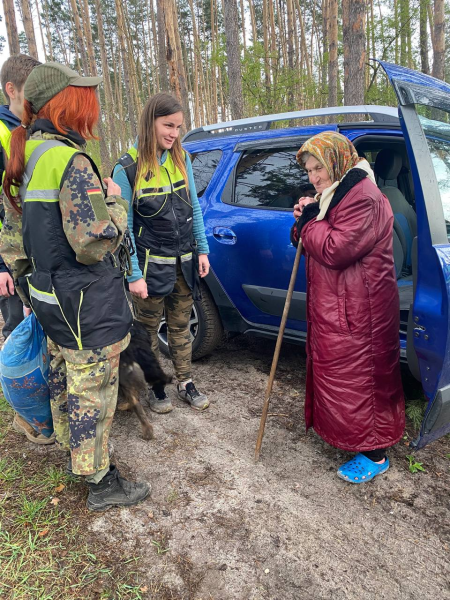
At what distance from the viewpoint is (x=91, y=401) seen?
200 centimetres

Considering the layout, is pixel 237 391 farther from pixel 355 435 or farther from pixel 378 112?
pixel 378 112

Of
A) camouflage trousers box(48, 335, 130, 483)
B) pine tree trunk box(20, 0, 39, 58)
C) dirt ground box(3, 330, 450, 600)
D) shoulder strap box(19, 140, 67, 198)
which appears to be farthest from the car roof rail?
pine tree trunk box(20, 0, 39, 58)

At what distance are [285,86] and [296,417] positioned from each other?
39.0ft

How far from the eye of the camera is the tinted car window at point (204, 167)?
3660mm

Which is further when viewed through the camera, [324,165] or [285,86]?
[285,86]

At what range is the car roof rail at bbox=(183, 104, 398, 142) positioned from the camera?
119 inches

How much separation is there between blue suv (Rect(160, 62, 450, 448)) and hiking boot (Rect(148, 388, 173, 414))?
68cm

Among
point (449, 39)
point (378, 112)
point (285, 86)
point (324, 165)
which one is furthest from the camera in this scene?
point (449, 39)

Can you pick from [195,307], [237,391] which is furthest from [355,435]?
[195,307]

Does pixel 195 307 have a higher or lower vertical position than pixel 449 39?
lower

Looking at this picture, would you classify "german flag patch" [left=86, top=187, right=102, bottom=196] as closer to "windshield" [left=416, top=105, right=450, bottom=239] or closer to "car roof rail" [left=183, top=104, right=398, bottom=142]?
"windshield" [left=416, top=105, right=450, bottom=239]

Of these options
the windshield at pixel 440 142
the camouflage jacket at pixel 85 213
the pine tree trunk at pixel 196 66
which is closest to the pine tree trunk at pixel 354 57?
the windshield at pixel 440 142

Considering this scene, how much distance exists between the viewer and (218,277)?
3.49 m

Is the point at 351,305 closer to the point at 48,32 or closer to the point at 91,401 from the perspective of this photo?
the point at 91,401
